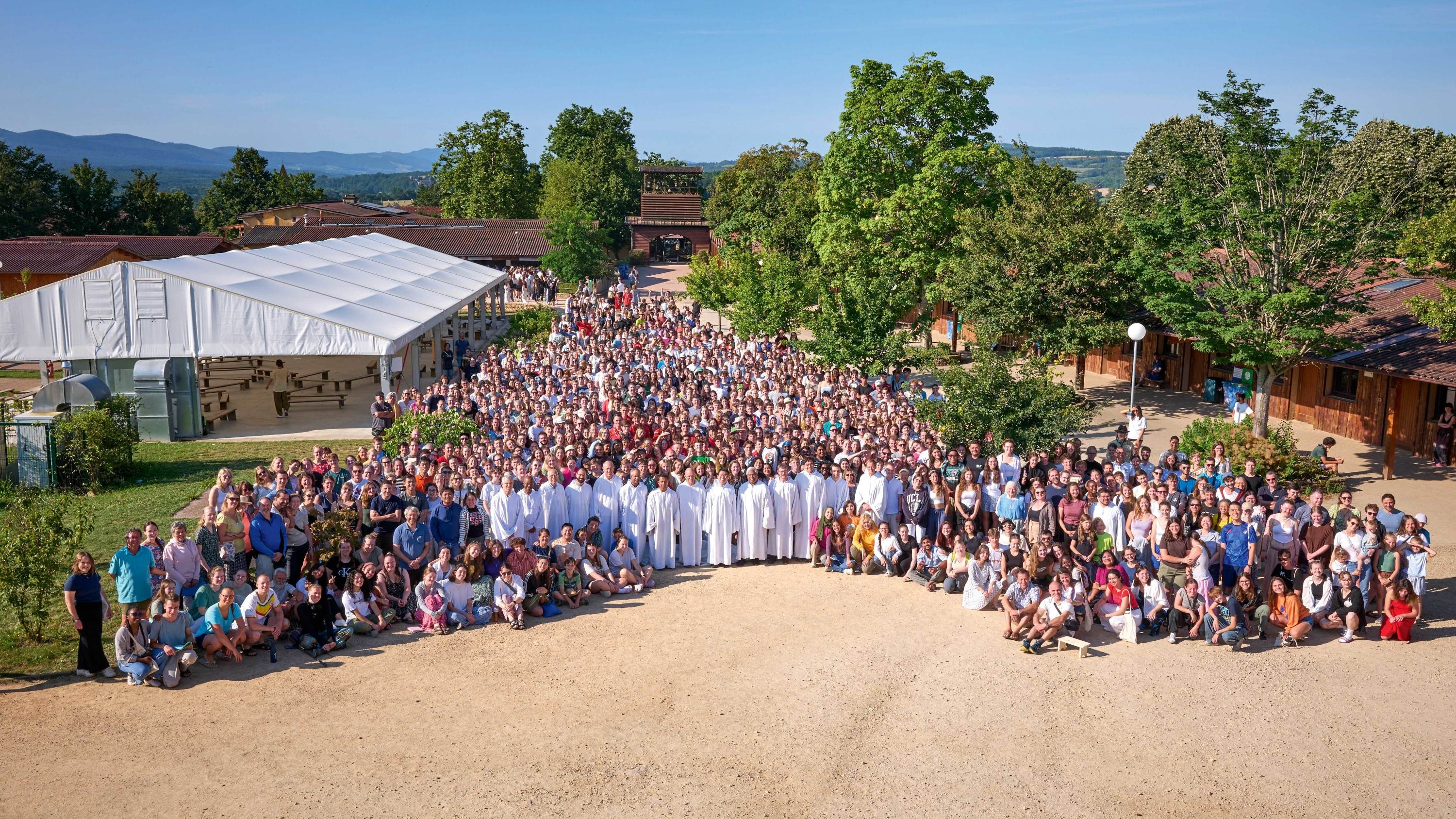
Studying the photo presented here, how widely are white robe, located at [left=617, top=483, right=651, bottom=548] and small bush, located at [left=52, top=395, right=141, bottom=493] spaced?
32.0 ft

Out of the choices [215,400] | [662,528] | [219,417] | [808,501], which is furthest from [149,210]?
[808,501]

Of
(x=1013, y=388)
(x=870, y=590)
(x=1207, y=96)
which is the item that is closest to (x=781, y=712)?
(x=870, y=590)

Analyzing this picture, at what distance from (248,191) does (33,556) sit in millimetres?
73853

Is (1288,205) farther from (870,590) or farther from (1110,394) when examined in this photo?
(870,590)

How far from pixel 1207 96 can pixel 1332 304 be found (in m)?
4.38

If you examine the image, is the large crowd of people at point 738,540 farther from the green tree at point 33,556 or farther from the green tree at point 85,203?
the green tree at point 85,203

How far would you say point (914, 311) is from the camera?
115 ft

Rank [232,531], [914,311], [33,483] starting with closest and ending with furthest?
[232,531] < [33,483] < [914,311]

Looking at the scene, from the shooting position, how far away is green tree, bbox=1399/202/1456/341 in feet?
52.3

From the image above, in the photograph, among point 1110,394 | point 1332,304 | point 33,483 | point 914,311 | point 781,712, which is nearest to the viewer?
point 781,712

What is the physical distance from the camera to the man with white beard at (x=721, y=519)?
12.3 metres

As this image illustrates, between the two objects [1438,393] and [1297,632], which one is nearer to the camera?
[1297,632]

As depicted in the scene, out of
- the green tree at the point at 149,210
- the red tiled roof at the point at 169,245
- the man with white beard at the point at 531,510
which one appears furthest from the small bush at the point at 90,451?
the green tree at the point at 149,210

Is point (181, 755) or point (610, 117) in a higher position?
point (610, 117)
